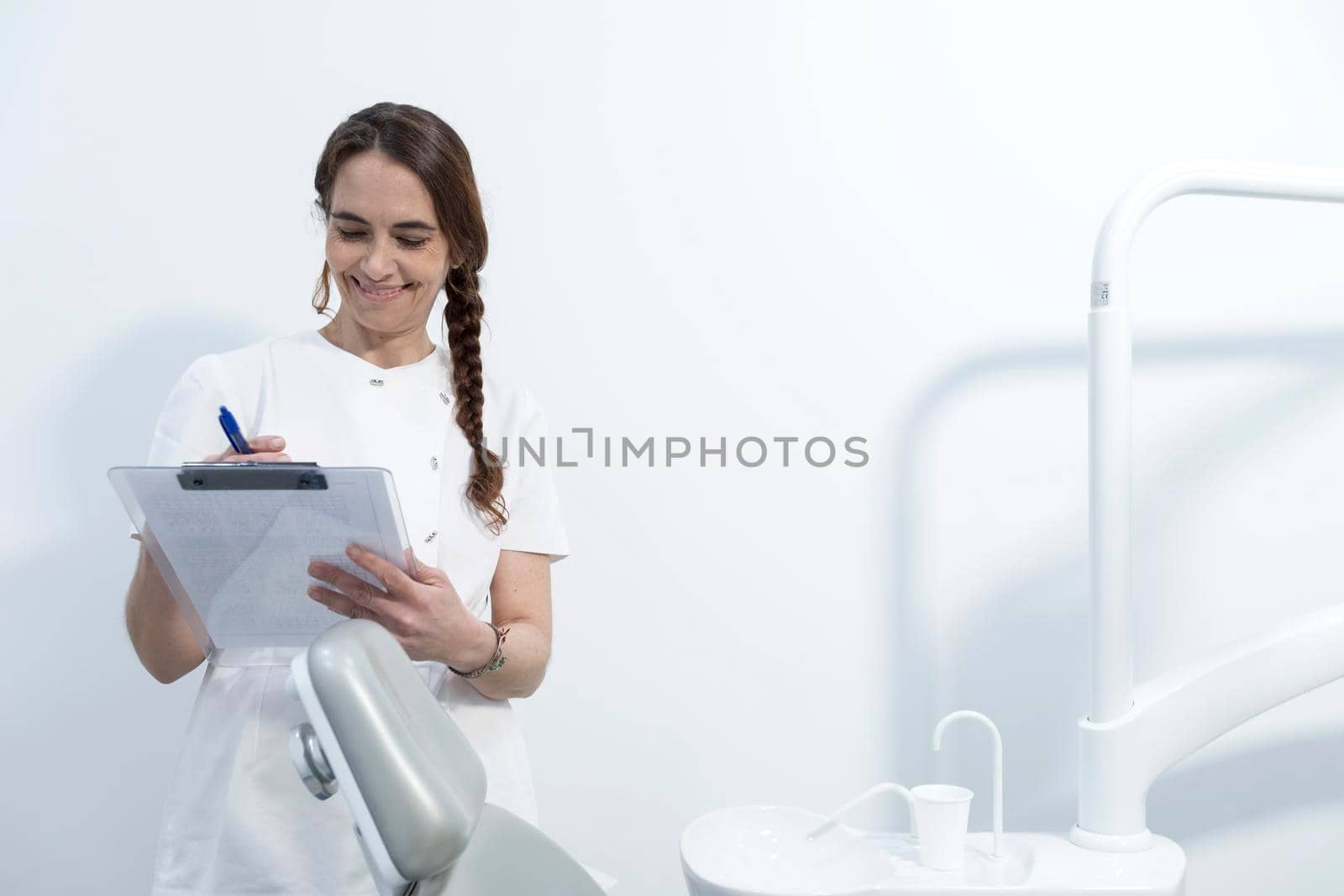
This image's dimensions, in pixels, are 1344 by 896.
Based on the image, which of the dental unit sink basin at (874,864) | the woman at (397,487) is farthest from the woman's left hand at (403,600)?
the dental unit sink basin at (874,864)

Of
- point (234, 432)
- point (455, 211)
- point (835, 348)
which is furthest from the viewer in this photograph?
point (835, 348)

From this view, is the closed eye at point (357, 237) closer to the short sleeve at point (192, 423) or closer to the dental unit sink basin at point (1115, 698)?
the short sleeve at point (192, 423)

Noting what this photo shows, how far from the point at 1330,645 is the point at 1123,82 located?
38.0 inches

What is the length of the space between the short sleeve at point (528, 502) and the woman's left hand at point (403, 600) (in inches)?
8.1

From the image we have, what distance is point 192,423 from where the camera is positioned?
1.20 m

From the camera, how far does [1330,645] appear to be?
1.54m

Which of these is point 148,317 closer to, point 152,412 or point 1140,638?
point 152,412

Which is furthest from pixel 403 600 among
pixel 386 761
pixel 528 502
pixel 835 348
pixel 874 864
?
pixel 835 348

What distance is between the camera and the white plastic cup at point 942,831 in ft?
4.82

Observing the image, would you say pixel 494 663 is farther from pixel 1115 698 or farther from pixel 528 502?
pixel 1115 698

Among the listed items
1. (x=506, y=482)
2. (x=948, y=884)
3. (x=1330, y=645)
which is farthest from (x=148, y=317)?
(x=1330, y=645)

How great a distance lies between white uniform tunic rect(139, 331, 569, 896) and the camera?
3.90 feet

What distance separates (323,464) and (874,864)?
0.88 metres

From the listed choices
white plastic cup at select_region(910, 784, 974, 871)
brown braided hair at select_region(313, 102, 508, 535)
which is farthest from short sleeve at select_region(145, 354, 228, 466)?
white plastic cup at select_region(910, 784, 974, 871)
